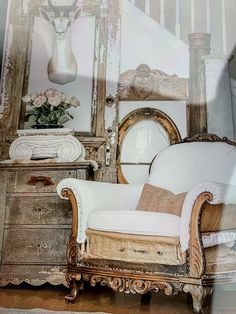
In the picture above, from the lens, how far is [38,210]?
7.03ft

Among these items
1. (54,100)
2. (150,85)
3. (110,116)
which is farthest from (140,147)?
(54,100)

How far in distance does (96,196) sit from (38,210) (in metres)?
0.49

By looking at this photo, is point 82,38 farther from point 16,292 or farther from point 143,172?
point 16,292

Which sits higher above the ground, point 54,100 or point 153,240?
point 54,100

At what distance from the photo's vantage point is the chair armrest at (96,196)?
69.4 inches

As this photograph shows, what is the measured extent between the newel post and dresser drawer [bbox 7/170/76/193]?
3.19 feet

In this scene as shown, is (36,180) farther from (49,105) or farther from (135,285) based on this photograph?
(135,285)

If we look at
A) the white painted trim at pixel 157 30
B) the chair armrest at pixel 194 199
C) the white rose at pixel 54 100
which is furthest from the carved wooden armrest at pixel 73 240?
the white painted trim at pixel 157 30

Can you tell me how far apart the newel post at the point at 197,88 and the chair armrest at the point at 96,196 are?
2.59 ft

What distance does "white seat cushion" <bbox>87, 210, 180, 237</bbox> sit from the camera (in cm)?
153

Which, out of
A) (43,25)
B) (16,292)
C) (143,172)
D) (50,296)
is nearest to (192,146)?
(143,172)

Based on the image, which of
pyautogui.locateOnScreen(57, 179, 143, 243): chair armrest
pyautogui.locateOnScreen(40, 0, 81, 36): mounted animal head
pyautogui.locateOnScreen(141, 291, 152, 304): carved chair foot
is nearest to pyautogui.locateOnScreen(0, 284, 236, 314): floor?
pyautogui.locateOnScreen(141, 291, 152, 304): carved chair foot

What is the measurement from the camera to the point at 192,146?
2150 millimetres

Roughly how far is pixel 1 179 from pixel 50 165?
1.03 feet
